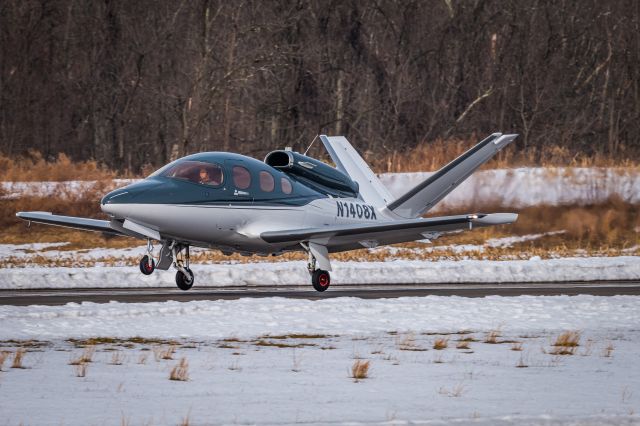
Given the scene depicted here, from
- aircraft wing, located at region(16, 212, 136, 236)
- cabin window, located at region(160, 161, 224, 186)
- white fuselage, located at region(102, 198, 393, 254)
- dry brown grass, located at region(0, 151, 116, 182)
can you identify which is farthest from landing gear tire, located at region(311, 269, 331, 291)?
dry brown grass, located at region(0, 151, 116, 182)

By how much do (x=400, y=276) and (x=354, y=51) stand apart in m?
24.7

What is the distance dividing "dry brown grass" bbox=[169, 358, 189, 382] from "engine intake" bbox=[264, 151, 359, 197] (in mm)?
11478

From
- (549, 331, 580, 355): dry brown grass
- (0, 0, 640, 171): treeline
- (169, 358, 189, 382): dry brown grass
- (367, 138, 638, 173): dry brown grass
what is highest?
(0, 0, 640, 171): treeline

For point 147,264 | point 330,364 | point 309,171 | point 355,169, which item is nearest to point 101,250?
point 355,169

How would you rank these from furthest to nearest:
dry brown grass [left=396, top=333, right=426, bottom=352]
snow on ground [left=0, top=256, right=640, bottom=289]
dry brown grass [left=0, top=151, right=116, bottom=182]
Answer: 1. dry brown grass [left=0, top=151, right=116, bottom=182]
2. snow on ground [left=0, top=256, right=640, bottom=289]
3. dry brown grass [left=396, top=333, right=426, bottom=352]

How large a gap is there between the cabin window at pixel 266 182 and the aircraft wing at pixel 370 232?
0.92 metres

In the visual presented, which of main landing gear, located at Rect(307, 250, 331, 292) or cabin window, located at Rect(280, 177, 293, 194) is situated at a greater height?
cabin window, located at Rect(280, 177, 293, 194)

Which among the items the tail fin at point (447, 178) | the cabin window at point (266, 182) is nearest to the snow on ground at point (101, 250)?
the tail fin at point (447, 178)

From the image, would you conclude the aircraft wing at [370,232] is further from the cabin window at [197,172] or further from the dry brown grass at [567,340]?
the dry brown grass at [567,340]

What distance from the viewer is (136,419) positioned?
8188 millimetres

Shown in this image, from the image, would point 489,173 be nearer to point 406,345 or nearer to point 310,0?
point 310,0

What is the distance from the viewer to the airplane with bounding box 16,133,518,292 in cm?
1886

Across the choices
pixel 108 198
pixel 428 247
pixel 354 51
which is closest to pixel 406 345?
pixel 108 198

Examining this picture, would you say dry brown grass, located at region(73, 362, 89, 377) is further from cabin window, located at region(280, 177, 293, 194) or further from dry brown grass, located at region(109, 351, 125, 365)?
cabin window, located at region(280, 177, 293, 194)
